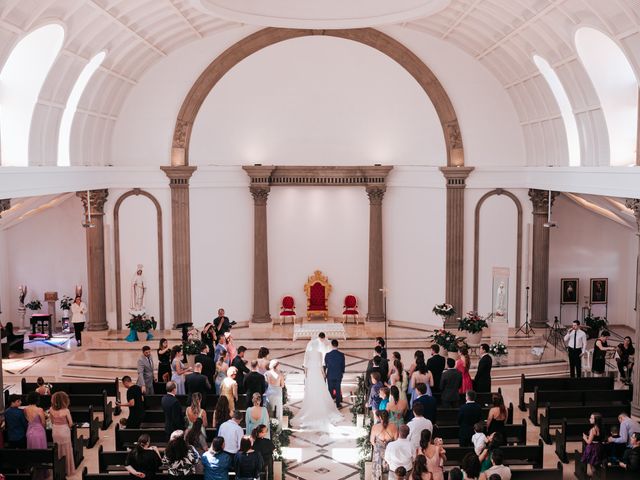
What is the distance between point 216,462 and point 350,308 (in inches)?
594

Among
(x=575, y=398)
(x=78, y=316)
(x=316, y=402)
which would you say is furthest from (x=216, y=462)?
(x=78, y=316)

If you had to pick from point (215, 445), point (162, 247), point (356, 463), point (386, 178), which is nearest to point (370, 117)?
point (386, 178)

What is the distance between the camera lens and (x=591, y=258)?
25844 mm

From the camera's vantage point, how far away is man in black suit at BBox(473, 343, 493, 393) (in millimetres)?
16156

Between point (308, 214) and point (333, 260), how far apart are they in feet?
5.94

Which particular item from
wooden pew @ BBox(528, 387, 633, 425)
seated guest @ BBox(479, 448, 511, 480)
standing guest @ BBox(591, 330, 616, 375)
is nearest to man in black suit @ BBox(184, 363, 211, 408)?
seated guest @ BBox(479, 448, 511, 480)

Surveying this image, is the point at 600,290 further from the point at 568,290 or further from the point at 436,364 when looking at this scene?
the point at 436,364

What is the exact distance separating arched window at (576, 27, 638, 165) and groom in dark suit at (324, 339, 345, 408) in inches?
322

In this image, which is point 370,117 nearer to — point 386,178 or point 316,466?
point 386,178

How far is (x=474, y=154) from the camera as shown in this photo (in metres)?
24.5

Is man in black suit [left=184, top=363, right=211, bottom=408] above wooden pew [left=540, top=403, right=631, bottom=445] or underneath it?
above

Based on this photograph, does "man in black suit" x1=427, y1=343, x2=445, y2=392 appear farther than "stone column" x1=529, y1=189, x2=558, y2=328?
No

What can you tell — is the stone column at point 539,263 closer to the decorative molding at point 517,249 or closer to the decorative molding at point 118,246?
the decorative molding at point 517,249

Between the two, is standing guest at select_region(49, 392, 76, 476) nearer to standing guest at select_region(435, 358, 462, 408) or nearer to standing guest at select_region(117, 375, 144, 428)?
standing guest at select_region(117, 375, 144, 428)
